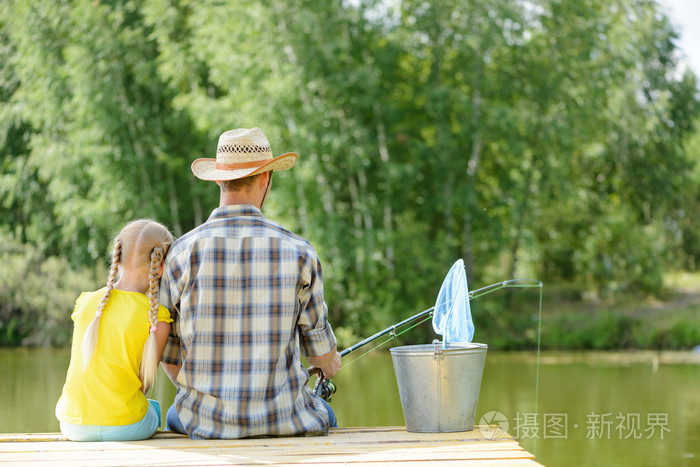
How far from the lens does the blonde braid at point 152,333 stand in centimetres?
242

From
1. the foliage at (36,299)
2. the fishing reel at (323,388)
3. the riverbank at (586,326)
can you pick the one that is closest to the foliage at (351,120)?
the riverbank at (586,326)

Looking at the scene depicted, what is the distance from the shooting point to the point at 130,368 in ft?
8.05

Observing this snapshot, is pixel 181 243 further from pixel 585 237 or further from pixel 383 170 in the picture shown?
pixel 585 237

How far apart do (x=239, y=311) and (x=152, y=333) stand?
0.80 ft

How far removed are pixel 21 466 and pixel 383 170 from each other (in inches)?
423

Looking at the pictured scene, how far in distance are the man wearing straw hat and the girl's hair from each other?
0.04m

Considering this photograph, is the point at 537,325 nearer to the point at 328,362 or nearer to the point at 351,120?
the point at 351,120

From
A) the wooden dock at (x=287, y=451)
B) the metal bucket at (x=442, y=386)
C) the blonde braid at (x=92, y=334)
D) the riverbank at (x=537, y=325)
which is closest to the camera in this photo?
the wooden dock at (x=287, y=451)

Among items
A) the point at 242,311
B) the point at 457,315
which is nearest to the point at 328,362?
the point at 242,311

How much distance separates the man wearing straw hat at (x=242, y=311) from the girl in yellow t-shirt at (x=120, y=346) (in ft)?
0.22

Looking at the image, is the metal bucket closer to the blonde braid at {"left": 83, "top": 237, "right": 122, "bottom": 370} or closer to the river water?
the blonde braid at {"left": 83, "top": 237, "right": 122, "bottom": 370}

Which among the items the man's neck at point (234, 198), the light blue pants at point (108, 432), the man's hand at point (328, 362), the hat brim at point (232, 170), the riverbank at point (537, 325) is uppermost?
the hat brim at point (232, 170)

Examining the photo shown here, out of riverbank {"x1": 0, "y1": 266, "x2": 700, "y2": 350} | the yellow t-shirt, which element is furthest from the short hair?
riverbank {"x1": 0, "y1": 266, "x2": 700, "y2": 350}

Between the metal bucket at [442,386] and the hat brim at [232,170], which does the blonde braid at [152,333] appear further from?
the metal bucket at [442,386]
